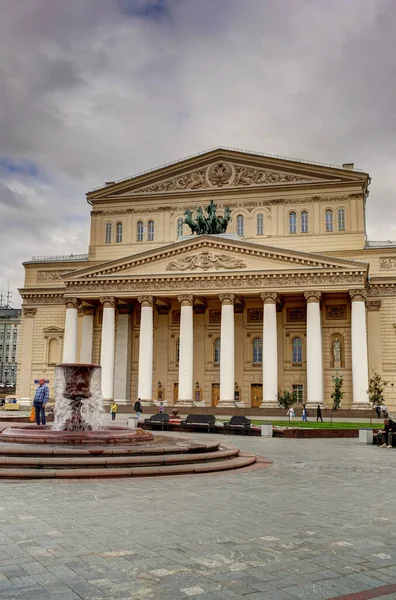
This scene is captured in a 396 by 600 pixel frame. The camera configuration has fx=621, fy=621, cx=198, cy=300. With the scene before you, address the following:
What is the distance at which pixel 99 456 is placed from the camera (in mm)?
14672

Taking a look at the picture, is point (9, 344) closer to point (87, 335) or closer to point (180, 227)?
point (87, 335)

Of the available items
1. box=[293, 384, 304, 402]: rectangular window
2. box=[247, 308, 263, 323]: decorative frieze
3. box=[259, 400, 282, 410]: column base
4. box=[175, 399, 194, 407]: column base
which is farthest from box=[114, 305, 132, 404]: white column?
box=[293, 384, 304, 402]: rectangular window

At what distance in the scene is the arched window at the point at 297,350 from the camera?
5388cm

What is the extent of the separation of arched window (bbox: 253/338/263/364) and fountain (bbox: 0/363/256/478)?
34.4m

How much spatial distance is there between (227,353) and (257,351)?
5.55m

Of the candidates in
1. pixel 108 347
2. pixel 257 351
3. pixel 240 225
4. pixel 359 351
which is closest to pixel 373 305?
pixel 359 351

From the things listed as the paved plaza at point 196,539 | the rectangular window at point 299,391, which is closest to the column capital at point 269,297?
the rectangular window at point 299,391

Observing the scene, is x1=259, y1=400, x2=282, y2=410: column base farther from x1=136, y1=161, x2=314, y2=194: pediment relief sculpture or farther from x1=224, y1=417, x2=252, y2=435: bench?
x1=136, y1=161, x2=314, y2=194: pediment relief sculpture

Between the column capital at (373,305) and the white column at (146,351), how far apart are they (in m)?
18.6

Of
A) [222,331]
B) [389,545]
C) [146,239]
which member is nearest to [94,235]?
[146,239]

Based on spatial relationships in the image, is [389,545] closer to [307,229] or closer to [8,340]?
[307,229]

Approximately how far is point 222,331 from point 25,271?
75.5 ft

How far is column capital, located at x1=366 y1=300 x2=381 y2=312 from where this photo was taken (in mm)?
53594

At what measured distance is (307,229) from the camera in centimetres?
5781
